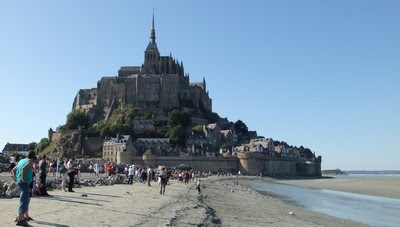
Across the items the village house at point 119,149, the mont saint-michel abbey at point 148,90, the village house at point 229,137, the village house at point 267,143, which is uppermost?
the mont saint-michel abbey at point 148,90

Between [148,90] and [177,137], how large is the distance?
20.8m

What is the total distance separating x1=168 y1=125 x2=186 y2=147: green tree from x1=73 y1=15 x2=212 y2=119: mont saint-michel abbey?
48.8 ft

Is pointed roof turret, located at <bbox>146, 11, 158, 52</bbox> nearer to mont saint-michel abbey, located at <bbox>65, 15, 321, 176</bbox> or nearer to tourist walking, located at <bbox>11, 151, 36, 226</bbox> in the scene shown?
mont saint-michel abbey, located at <bbox>65, 15, 321, 176</bbox>

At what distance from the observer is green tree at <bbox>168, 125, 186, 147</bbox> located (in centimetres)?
9631

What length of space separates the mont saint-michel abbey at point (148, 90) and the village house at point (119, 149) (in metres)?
21.1

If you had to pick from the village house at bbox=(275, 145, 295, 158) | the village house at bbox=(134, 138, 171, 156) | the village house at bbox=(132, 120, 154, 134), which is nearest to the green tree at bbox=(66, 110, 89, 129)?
the village house at bbox=(132, 120, 154, 134)

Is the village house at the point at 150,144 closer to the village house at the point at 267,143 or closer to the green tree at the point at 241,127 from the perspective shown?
the village house at the point at 267,143

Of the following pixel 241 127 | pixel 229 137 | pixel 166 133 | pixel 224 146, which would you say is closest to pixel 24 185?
pixel 166 133

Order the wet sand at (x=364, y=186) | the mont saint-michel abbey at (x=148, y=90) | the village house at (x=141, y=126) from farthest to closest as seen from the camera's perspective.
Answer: the mont saint-michel abbey at (x=148, y=90)
the village house at (x=141, y=126)
the wet sand at (x=364, y=186)

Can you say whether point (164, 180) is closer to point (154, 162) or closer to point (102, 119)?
point (154, 162)

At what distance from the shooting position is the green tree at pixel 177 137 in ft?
316

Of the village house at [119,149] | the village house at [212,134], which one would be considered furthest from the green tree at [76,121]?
the village house at [212,134]

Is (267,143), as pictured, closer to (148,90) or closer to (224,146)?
(224,146)

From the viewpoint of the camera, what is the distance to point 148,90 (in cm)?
11194
